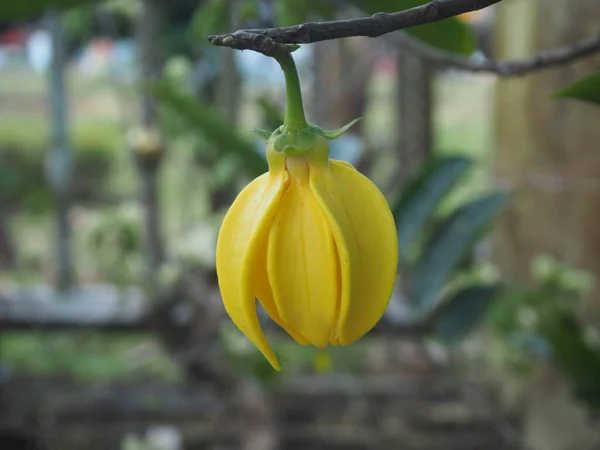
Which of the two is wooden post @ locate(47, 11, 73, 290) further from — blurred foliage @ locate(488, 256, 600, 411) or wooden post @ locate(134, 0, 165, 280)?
blurred foliage @ locate(488, 256, 600, 411)

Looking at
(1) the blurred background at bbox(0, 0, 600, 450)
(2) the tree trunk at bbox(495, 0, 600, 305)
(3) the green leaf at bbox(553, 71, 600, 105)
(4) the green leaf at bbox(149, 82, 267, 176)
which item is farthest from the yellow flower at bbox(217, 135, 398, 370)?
(2) the tree trunk at bbox(495, 0, 600, 305)

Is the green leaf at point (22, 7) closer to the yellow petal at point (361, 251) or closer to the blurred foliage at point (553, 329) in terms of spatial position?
the yellow petal at point (361, 251)

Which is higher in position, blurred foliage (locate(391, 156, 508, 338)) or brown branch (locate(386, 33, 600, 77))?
brown branch (locate(386, 33, 600, 77))

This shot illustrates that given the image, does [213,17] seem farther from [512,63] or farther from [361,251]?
[361,251]

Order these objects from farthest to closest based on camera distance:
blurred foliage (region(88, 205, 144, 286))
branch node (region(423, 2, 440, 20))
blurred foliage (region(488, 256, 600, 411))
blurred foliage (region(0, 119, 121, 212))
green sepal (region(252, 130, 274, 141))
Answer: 1. blurred foliage (region(0, 119, 121, 212))
2. blurred foliage (region(88, 205, 144, 286))
3. blurred foliage (region(488, 256, 600, 411))
4. green sepal (region(252, 130, 274, 141))
5. branch node (region(423, 2, 440, 20))

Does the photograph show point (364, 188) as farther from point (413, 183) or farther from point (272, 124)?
point (413, 183)

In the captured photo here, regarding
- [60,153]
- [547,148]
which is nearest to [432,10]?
[547,148]
